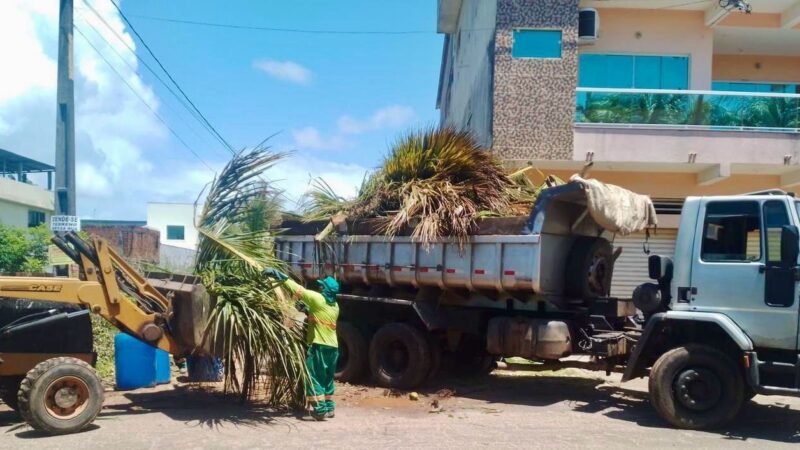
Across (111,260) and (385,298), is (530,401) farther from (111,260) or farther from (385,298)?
(111,260)

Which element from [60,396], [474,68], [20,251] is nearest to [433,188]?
[60,396]

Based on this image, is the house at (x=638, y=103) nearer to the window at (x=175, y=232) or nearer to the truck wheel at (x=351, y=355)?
the truck wheel at (x=351, y=355)

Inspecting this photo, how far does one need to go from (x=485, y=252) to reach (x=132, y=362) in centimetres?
470

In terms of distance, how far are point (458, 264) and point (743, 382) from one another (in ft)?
11.4

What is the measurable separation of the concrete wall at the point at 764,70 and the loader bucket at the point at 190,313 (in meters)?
15.6

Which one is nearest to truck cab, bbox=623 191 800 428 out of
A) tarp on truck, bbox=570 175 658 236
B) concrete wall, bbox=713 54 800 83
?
tarp on truck, bbox=570 175 658 236

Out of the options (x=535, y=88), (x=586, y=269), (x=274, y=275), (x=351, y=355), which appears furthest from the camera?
(x=535, y=88)

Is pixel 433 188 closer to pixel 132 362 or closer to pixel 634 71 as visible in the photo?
pixel 132 362

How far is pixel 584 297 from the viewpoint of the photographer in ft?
29.1

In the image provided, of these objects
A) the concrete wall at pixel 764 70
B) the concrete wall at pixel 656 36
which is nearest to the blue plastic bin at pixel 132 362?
the concrete wall at pixel 656 36

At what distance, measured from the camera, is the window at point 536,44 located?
15.3 m

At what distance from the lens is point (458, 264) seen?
9047 millimetres

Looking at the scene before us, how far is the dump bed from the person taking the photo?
27.7ft

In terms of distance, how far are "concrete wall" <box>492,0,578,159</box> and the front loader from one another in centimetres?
903
